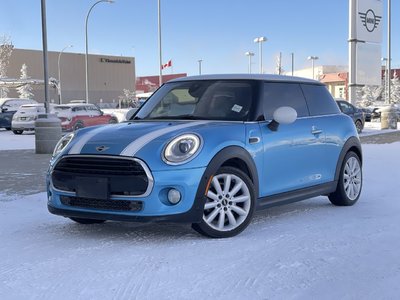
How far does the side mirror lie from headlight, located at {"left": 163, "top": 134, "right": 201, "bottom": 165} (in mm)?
1031

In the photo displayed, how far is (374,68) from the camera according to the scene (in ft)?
72.8

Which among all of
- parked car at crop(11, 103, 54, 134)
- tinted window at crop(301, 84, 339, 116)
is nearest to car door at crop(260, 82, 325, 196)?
tinted window at crop(301, 84, 339, 116)

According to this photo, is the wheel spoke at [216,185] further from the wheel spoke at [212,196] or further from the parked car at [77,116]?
the parked car at [77,116]

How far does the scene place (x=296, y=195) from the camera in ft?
19.3

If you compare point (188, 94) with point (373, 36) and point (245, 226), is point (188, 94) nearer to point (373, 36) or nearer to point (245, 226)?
point (245, 226)

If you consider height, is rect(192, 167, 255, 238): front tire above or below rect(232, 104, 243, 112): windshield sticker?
below

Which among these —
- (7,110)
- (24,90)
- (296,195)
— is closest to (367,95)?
(24,90)

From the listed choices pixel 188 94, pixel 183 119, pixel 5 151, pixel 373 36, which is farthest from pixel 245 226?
pixel 373 36

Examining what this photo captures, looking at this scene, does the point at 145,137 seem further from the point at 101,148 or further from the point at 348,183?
the point at 348,183

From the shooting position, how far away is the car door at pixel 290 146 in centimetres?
552

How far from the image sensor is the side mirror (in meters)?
5.52

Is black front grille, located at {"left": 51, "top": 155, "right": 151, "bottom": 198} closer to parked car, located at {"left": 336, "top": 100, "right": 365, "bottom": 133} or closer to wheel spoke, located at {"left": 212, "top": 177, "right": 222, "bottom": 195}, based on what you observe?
wheel spoke, located at {"left": 212, "top": 177, "right": 222, "bottom": 195}

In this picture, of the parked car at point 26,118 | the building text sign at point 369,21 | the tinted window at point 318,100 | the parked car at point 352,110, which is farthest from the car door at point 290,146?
the parked car at point 26,118

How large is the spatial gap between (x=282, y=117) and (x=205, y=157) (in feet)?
3.65
